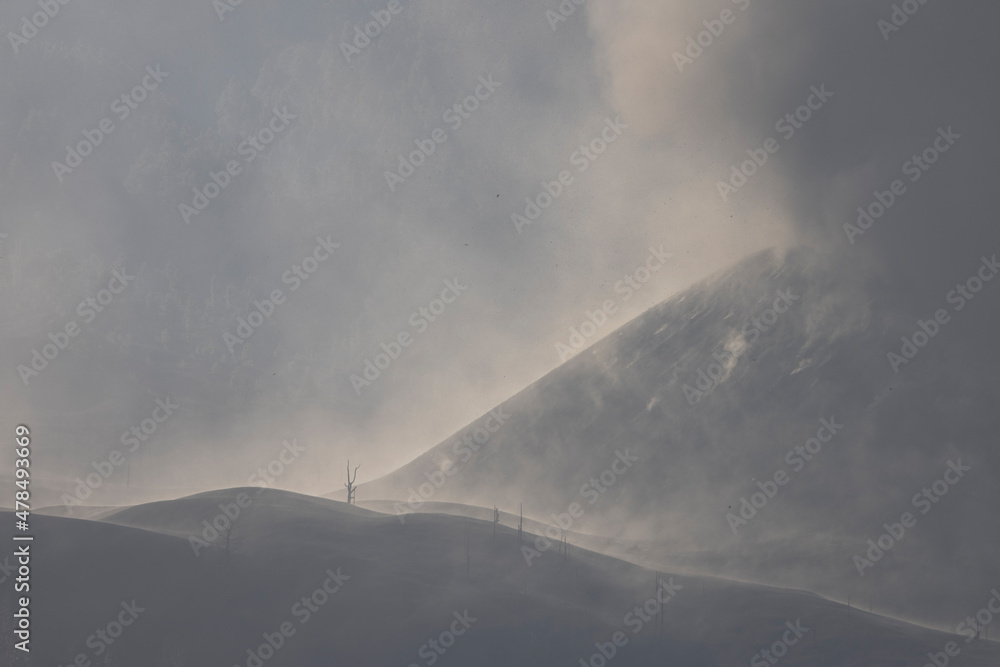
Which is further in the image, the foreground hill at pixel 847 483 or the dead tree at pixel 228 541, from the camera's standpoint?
the foreground hill at pixel 847 483

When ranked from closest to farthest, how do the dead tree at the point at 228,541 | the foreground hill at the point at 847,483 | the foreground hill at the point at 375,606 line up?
the foreground hill at the point at 375,606 → the dead tree at the point at 228,541 → the foreground hill at the point at 847,483

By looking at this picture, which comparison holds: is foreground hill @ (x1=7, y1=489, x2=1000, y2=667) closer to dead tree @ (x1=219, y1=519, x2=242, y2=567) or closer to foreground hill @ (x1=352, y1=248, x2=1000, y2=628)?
dead tree @ (x1=219, y1=519, x2=242, y2=567)

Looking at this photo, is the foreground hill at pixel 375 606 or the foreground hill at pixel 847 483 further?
the foreground hill at pixel 847 483

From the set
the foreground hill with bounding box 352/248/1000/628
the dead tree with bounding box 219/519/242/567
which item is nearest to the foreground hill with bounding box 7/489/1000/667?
the dead tree with bounding box 219/519/242/567

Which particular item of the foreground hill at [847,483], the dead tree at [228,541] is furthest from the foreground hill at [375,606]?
the foreground hill at [847,483]

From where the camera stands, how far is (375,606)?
11256 cm

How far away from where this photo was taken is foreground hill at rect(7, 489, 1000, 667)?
100688 millimetres

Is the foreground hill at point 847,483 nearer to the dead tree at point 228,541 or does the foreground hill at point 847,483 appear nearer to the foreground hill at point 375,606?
the foreground hill at point 375,606

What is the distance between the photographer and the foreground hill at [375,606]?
101 meters

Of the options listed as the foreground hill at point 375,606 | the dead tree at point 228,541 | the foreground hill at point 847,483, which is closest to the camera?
the foreground hill at point 375,606

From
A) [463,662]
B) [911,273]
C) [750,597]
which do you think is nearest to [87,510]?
[463,662]

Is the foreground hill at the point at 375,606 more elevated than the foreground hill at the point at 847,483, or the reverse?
the foreground hill at the point at 847,483

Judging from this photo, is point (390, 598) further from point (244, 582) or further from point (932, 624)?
point (932, 624)

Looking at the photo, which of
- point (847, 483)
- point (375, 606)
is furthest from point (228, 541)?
point (847, 483)
